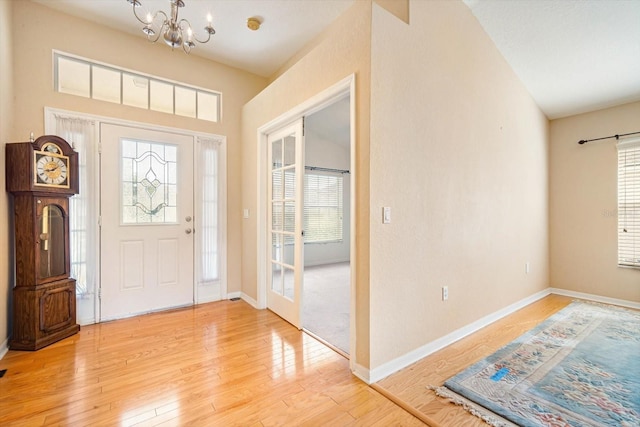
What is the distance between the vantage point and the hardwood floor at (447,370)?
5.40 ft

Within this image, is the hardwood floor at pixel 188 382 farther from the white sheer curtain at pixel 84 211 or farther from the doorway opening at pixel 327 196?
the doorway opening at pixel 327 196

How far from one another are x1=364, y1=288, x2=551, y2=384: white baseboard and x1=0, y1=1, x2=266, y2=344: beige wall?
8.10 feet

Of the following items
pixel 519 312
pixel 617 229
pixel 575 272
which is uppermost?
pixel 617 229

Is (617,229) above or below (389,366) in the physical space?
above

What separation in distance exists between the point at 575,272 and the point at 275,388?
4490 millimetres

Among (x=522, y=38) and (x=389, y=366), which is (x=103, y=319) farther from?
(x=522, y=38)

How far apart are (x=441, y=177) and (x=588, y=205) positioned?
304cm

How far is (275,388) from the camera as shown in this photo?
1.89 metres

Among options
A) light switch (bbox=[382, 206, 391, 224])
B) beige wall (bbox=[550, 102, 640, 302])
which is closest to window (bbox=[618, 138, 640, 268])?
beige wall (bbox=[550, 102, 640, 302])

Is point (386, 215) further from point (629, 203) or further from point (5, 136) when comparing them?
point (629, 203)

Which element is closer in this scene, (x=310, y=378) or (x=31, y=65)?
(x=310, y=378)

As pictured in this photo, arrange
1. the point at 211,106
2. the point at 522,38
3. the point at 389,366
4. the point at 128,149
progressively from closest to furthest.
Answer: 1. the point at 389,366
2. the point at 522,38
3. the point at 128,149
4. the point at 211,106

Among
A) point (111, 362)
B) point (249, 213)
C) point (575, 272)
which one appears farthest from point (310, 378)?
point (575, 272)

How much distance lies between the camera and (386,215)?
2029 millimetres
